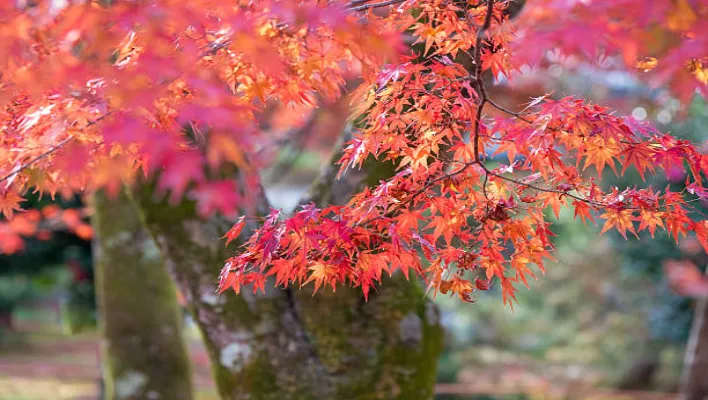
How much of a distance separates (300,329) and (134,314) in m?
1.69

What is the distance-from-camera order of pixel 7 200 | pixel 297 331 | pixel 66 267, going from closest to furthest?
pixel 7 200 < pixel 297 331 < pixel 66 267

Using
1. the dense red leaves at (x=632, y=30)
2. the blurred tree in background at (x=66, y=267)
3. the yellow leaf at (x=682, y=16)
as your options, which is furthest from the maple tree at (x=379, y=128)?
the blurred tree in background at (x=66, y=267)

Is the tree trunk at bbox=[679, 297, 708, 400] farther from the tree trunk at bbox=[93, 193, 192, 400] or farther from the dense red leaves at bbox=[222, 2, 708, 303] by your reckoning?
the tree trunk at bbox=[93, 193, 192, 400]

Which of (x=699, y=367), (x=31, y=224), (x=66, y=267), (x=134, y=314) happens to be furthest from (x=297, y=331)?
(x=66, y=267)

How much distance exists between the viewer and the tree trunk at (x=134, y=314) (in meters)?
3.79

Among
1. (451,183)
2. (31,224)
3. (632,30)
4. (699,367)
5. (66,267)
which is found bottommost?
(66,267)

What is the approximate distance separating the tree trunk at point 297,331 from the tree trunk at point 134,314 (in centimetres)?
131

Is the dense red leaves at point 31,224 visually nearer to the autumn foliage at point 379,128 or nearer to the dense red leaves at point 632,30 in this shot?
the autumn foliage at point 379,128

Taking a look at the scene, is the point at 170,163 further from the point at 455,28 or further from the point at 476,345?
the point at 476,345

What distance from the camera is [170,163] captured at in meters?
1.04

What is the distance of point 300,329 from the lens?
8.77 ft

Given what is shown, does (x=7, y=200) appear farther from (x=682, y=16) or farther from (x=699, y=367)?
(x=699, y=367)

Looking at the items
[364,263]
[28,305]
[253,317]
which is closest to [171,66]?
[364,263]

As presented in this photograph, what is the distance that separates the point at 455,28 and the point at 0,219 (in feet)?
17.0
